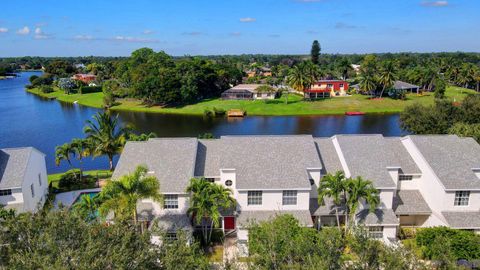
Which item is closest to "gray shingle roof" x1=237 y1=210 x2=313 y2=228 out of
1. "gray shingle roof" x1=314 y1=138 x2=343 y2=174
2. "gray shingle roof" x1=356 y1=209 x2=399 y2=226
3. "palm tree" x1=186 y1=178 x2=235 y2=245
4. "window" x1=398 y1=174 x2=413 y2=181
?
"palm tree" x1=186 y1=178 x2=235 y2=245

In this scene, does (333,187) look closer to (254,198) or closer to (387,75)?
(254,198)

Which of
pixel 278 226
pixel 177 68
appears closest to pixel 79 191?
pixel 278 226

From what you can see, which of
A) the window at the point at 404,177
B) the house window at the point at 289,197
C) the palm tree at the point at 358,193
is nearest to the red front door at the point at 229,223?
the house window at the point at 289,197

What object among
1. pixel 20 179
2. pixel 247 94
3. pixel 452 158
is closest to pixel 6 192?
Result: pixel 20 179

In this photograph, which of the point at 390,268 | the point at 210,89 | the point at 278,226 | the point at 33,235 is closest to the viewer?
the point at 390,268

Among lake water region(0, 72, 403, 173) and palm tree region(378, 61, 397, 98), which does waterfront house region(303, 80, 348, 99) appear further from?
lake water region(0, 72, 403, 173)

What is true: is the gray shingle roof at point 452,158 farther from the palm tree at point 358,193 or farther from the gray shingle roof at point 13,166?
the gray shingle roof at point 13,166

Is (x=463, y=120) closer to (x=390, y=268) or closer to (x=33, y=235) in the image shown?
(x=390, y=268)
